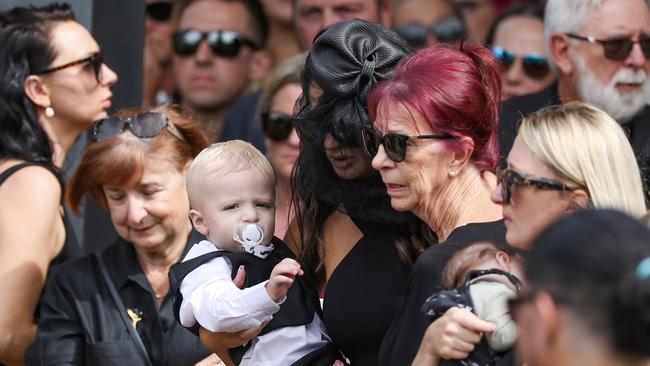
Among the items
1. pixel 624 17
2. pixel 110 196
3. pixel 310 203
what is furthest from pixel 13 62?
pixel 624 17

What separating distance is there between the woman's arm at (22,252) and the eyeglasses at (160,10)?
3.19 metres

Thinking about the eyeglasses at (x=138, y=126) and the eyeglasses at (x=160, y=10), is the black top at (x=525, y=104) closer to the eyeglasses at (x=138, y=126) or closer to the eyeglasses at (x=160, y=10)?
the eyeglasses at (x=138, y=126)

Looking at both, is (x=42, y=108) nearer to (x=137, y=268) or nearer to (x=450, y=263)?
(x=137, y=268)

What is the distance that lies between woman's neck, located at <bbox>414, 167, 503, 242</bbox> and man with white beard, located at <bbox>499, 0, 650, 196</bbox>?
5.62ft

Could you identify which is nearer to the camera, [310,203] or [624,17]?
[310,203]

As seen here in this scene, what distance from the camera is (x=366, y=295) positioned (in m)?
3.64

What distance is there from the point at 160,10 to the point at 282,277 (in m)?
4.71

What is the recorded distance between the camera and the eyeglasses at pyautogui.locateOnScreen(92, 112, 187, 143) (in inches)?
188

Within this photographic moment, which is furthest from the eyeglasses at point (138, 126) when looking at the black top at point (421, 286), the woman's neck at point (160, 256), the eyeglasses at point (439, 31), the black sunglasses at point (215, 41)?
the eyeglasses at point (439, 31)

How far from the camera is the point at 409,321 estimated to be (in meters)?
3.24

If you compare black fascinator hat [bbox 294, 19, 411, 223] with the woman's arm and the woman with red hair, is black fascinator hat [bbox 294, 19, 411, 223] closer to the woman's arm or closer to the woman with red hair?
the woman with red hair

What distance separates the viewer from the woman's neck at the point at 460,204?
3449 millimetres

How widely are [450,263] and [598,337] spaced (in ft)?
3.17

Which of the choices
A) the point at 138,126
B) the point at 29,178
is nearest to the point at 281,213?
the point at 138,126
